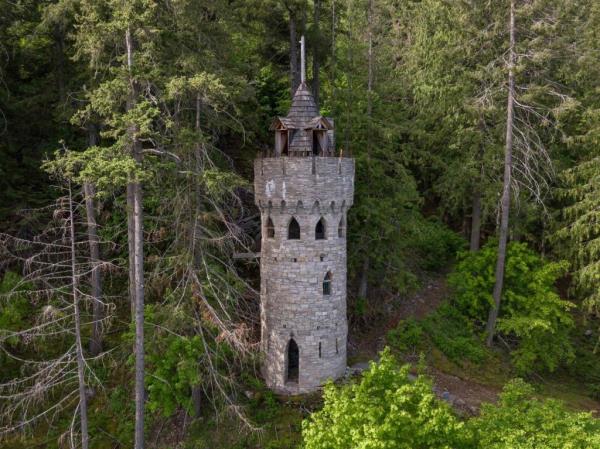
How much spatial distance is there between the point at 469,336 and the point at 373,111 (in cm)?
1036

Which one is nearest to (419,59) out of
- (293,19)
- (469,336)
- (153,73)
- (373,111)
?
(373,111)

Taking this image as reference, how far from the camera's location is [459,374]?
62.6 ft

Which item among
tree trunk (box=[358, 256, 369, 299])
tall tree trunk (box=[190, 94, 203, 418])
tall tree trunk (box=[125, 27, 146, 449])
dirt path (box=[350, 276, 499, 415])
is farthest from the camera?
tree trunk (box=[358, 256, 369, 299])

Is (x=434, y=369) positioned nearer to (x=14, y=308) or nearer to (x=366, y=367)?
(x=366, y=367)

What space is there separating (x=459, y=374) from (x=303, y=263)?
8.52 m

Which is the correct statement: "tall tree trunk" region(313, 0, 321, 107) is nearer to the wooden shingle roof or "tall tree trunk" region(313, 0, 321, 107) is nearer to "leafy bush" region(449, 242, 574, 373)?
the wooden shingle roof

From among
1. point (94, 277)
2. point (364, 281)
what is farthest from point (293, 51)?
point (94, 277)

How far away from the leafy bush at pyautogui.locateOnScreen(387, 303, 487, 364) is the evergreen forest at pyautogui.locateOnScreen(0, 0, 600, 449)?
0.09 m

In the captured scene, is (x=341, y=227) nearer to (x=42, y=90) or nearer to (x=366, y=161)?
(x=366, y=161)

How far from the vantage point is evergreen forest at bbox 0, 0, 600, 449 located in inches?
474

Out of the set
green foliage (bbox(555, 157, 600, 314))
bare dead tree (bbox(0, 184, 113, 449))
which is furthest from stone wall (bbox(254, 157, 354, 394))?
green foliage (bbox(555, 157, 600, 314))

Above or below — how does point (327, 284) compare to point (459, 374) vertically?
above

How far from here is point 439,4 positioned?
22562 mm

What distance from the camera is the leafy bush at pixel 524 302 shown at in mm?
19812
